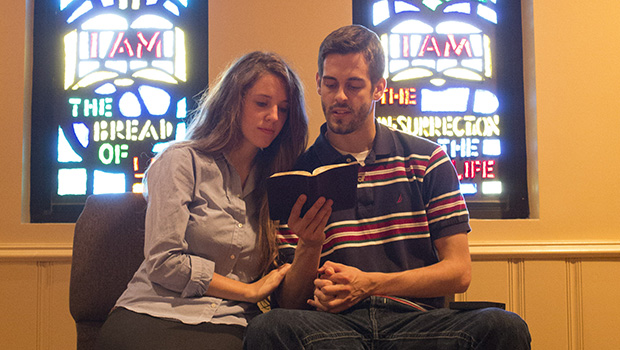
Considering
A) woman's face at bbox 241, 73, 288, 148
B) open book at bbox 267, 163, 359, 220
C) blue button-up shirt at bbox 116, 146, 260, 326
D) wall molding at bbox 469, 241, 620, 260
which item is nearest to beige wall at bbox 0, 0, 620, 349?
wall molding at bbox 469, 241, 620, 260

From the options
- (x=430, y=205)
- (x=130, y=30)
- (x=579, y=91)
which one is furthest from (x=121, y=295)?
(x=579, y=91)

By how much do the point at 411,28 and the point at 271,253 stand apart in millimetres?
1868

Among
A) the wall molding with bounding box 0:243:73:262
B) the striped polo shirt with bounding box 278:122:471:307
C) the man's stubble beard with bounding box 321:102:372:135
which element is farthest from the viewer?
the wall molding with bounding box 0:243:73:262

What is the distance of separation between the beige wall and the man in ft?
3.32

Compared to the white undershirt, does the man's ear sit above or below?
above

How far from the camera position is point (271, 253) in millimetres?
1885

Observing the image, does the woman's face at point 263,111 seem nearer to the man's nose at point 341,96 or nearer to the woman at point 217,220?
the woman at point 217,220

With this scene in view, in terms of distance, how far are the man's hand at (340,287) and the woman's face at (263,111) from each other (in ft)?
1.66

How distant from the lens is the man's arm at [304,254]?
61.9 inches

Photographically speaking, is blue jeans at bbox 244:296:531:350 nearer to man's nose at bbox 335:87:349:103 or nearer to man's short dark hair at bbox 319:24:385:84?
man's nose at bbox 335:87:349:103

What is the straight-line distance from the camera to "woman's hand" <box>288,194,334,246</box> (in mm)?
1544

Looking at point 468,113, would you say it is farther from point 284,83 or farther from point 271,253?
point 271,253

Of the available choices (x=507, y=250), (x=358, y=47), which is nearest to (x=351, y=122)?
(x=358, y=47)

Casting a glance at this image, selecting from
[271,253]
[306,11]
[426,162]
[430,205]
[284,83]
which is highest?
[306,11]
